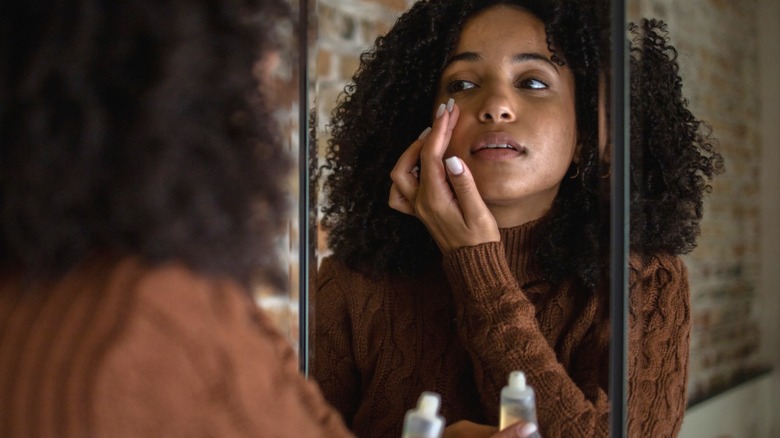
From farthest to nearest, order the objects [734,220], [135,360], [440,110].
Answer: [440,110] → [734,220] → [135,360]

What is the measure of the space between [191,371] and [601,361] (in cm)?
35

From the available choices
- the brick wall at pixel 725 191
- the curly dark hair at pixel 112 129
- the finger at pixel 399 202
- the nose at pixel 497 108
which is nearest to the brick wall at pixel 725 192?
the brick wall at pixel 725 191

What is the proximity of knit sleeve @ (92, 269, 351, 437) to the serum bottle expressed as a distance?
0.69 feet

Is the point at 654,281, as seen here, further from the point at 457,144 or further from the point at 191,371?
the point at 191,371

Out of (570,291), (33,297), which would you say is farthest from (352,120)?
(33,297)

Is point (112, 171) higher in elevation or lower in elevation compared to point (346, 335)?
higher

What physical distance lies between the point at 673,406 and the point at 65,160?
1.62 feet

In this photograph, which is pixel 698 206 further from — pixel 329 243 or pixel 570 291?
pixel 329 243

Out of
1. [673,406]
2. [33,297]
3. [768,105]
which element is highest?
[768,105]

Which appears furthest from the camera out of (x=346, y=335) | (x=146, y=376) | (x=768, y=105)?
(x=346, y=335)

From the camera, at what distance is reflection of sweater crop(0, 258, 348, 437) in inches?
14.0

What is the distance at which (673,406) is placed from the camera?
1.91 feet

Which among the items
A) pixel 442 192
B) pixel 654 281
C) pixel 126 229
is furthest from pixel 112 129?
pixel 654 281

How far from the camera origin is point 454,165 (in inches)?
24.9
